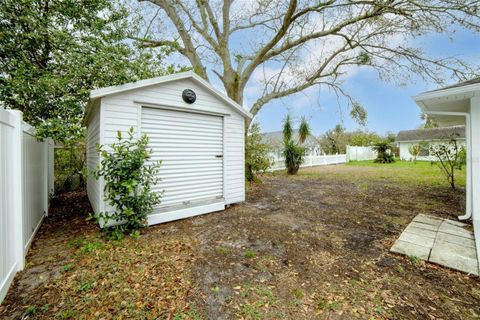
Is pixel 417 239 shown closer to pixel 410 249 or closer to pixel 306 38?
pixel 410 249

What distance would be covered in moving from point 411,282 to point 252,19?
10.5 m

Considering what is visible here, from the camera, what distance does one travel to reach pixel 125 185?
3.47 m

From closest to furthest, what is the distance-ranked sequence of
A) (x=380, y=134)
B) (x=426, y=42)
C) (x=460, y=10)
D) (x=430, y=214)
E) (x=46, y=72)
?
(x=430, y=214) < (x=46, y=72) < (x=460, y=10) < (x=426, y=42) < (x=380, y=134)

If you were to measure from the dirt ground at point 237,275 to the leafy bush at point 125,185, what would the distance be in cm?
33

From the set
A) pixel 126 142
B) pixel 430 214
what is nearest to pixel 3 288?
pixel 126 142

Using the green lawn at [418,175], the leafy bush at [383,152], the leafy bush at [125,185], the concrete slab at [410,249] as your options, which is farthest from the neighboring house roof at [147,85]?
the leafy bush at [383,152]

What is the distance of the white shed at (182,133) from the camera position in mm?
3873

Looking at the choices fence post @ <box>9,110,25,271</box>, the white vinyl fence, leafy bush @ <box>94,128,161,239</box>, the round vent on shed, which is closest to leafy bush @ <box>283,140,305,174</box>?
the round vent on shed

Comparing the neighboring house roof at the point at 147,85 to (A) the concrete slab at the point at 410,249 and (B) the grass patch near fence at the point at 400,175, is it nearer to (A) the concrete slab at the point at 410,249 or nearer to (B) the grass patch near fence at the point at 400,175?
(A) the concrete slab at the point at 410,249

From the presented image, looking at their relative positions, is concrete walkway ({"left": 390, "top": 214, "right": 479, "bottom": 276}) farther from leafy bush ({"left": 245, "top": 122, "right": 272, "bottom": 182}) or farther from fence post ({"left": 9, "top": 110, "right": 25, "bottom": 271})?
leafy bush ({"left": 245, "top": 122, "right": 272, "bottom": 182})

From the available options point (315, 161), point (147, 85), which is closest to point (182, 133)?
point (147, 85)

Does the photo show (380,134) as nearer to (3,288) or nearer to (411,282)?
(411,282)

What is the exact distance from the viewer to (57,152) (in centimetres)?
779

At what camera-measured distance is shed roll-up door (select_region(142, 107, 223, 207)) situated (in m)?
4.33
